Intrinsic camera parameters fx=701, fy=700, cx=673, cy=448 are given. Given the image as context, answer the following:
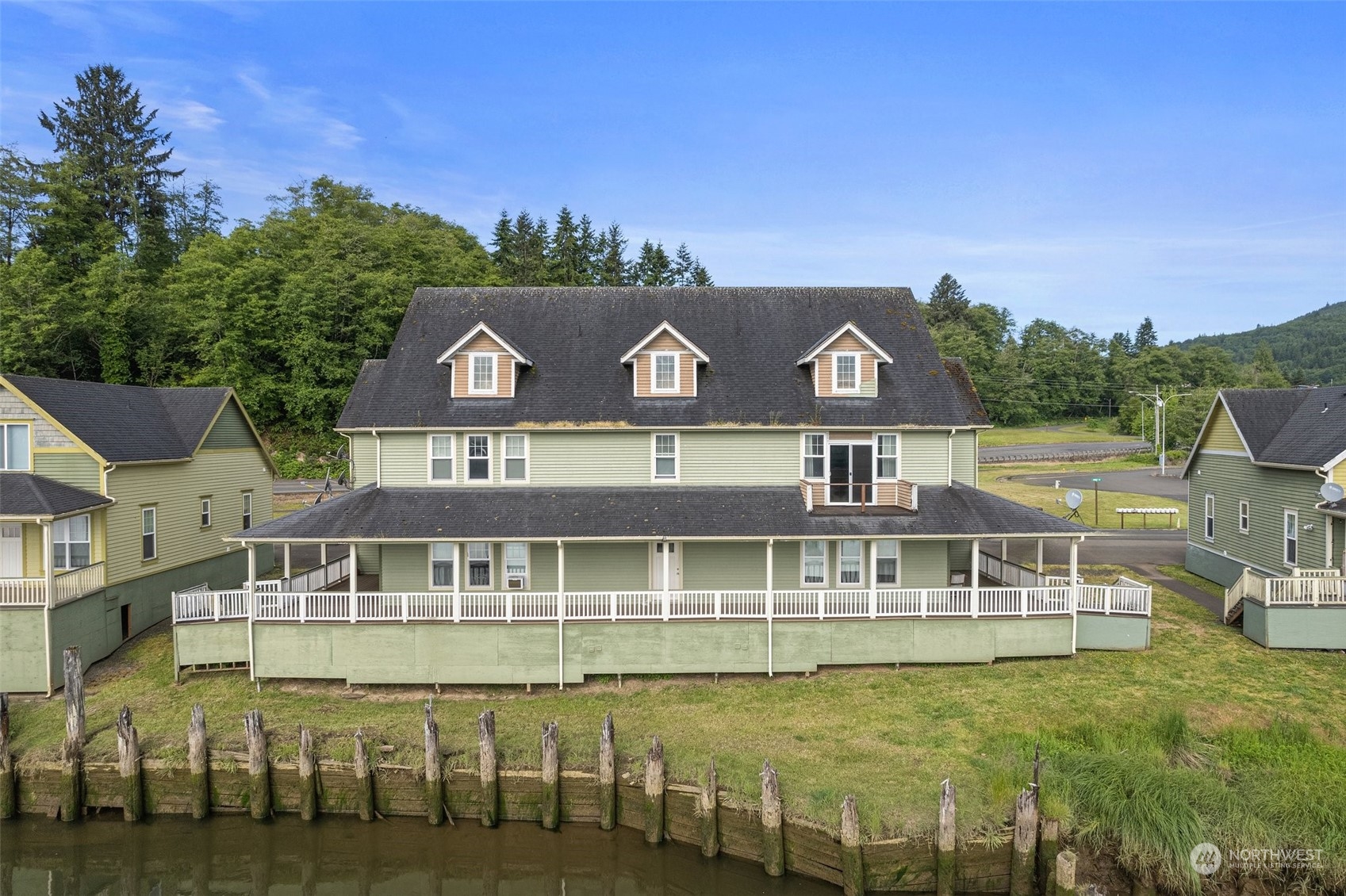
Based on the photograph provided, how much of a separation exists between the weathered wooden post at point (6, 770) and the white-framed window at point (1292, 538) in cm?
3419

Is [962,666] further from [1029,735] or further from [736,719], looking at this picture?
[736,719]

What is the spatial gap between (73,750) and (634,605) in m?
12.3

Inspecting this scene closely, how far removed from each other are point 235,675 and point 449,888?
9953mm

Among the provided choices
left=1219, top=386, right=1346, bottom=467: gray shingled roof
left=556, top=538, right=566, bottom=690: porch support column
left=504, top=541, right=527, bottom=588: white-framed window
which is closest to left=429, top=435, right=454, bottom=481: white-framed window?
left=504, top=541, right=527, bottom=588: white-framed window

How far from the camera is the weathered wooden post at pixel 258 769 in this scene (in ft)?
45.5

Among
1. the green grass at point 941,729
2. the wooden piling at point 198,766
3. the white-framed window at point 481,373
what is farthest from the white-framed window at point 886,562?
the wooden piling at point 198,766

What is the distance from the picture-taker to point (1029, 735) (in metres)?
14.7

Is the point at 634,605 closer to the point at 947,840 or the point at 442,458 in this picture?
the point at 442,458

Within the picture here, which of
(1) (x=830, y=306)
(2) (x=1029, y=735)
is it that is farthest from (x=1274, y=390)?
(2) (x=1029, y=735)

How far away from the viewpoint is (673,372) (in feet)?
71.6

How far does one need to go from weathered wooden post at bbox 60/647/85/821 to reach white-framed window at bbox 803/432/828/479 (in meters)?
18.5

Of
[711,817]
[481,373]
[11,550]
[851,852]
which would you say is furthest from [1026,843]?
[11,550]

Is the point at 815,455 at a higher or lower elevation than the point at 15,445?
lower

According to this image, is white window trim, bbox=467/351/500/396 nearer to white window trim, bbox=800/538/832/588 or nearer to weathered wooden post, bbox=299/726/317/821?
white window trim, bbox=800/538/832/588
